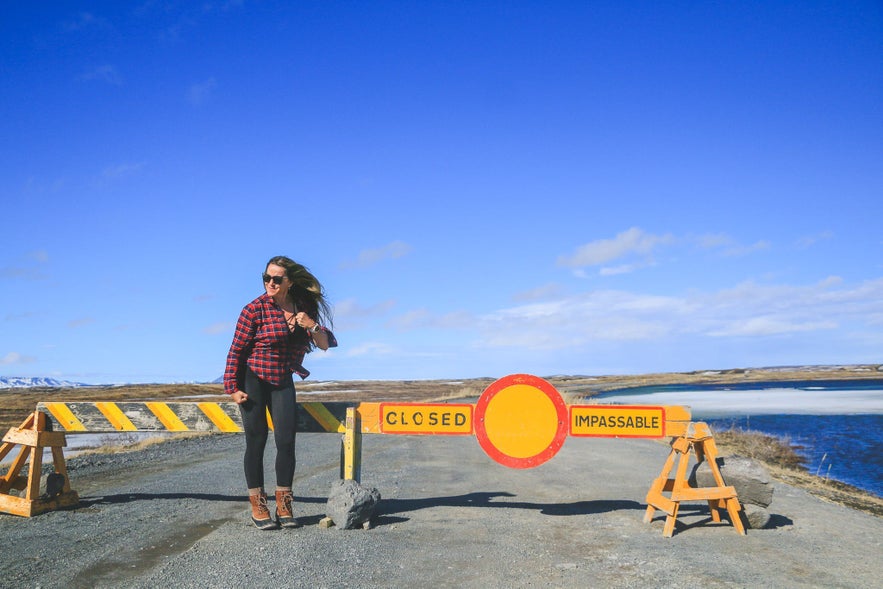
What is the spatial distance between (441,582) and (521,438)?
2.19 meters

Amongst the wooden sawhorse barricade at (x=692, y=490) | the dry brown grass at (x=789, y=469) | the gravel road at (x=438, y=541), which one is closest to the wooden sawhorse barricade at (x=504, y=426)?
the wooden sawhorse barricade at (x=692, y=490)

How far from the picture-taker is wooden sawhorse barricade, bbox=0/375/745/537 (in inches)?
252

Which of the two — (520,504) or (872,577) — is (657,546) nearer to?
(872,577)

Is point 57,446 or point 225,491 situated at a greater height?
point 57,446

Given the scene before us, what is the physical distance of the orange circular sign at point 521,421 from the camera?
6.41 meters

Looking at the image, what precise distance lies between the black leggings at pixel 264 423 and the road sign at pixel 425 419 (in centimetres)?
105

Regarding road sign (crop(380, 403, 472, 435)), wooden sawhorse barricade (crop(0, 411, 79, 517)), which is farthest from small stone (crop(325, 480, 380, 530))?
wooden sawhorse barricade (crop(0, 411, 79, 517))

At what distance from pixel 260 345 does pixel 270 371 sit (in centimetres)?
26

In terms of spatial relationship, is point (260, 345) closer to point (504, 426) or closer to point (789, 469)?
point (504, 426)

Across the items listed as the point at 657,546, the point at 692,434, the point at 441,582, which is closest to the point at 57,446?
the point at 441,582

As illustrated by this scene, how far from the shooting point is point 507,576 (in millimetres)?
4609

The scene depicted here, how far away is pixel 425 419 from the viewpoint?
670 cm

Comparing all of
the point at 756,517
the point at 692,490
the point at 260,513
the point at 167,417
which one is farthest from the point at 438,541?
the point at 167,417

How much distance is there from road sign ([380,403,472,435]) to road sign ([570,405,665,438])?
3.65ft
